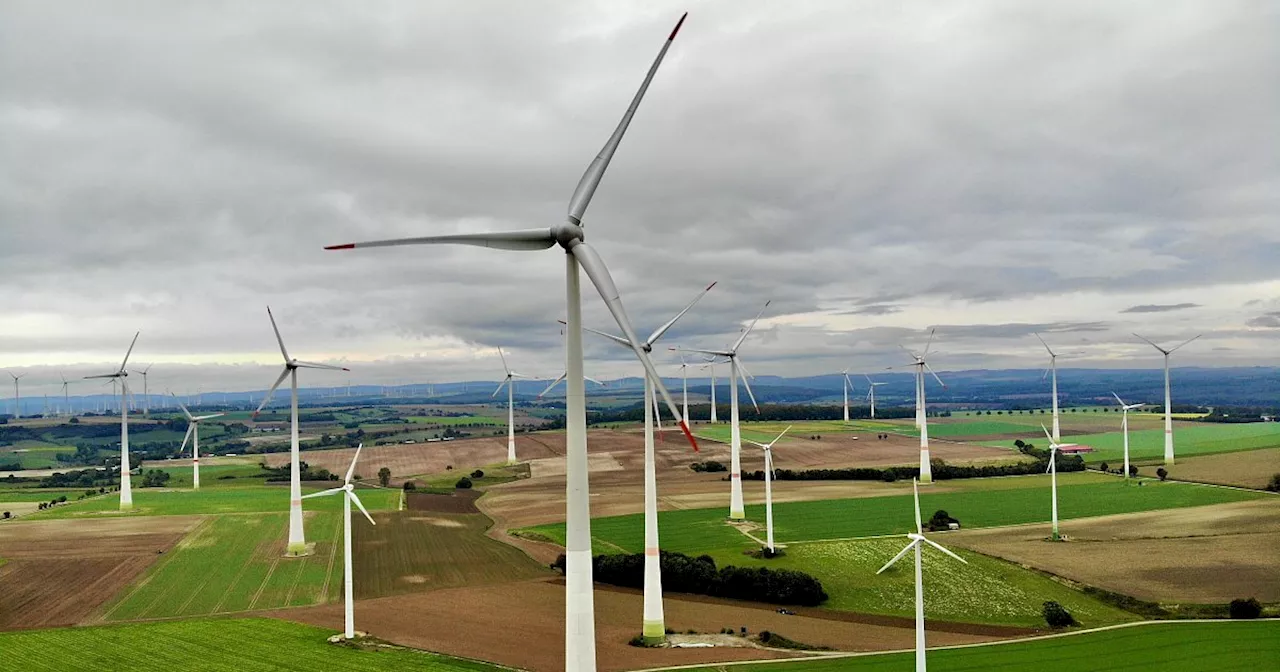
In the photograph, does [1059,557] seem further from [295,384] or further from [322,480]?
[322,480]

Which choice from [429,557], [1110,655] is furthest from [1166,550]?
[429,557]

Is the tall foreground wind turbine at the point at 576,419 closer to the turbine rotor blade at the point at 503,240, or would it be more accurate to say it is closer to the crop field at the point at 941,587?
the turbine rotor blade at the point at 503,240

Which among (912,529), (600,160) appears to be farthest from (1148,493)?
(600,160)

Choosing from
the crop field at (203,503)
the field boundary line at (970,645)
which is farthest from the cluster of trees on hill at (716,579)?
the crop field at (203,503)

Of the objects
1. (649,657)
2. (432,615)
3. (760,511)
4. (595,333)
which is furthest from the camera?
(760,511)

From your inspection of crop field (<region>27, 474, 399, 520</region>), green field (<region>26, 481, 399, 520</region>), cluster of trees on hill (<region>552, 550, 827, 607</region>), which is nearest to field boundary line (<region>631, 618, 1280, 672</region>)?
cluster of trees on hill (<region>552, 550, 827, 607</region>)

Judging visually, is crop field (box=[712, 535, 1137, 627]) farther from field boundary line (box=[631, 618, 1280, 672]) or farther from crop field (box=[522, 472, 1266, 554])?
crop field (box=[522, 472, 1266, 554])
